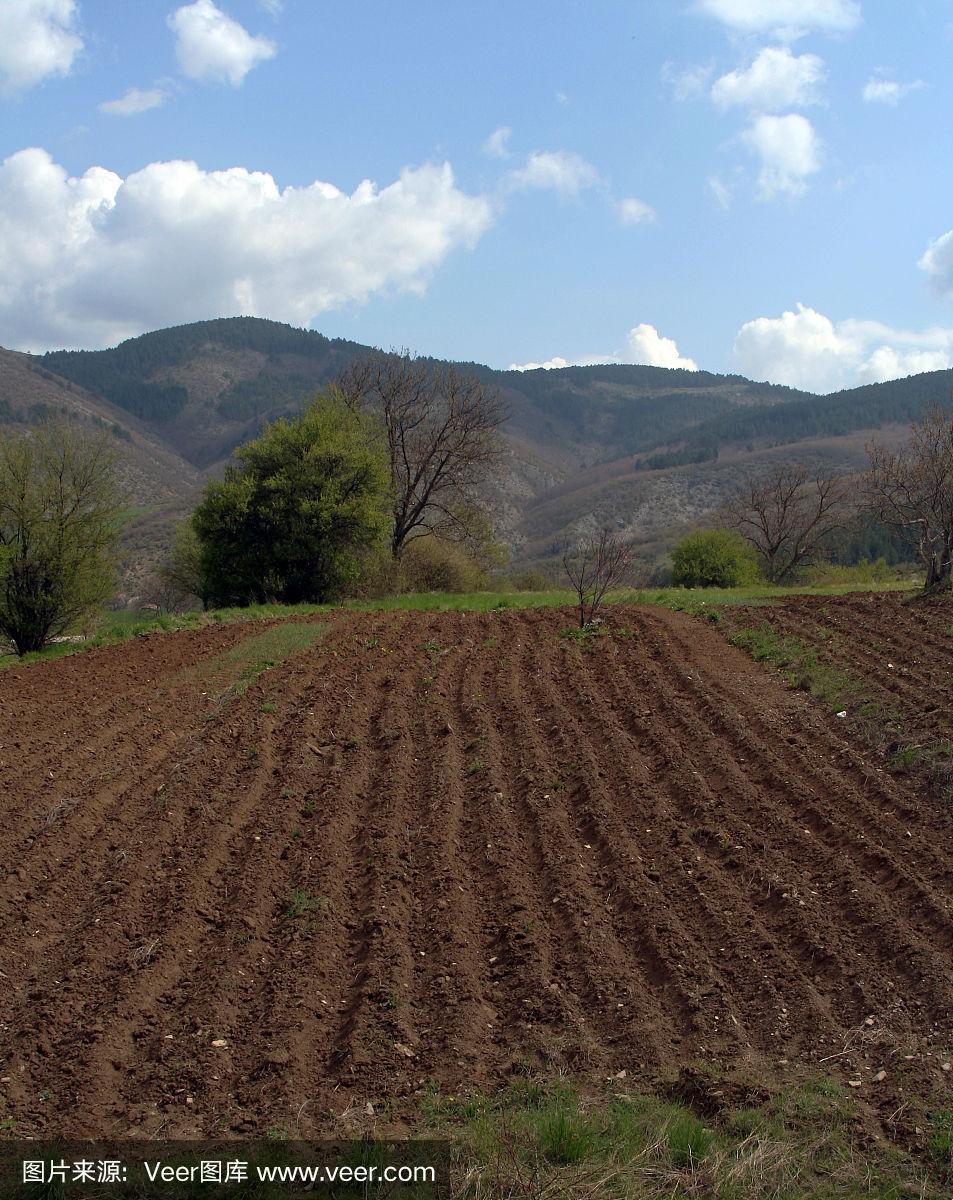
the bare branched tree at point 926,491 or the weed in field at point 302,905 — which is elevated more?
the bare branched tree at point 926,491

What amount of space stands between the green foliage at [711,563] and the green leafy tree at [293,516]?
688 inches

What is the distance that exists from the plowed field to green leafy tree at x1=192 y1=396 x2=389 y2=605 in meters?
16.0

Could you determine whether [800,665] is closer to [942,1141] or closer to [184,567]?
[942,1141]

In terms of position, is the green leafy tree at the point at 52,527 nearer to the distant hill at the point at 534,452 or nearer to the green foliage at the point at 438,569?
the green foliage at the point at 438,569

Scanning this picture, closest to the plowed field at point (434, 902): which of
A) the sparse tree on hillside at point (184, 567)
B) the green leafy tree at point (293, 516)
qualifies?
the green leafy tree at point (293, 516)

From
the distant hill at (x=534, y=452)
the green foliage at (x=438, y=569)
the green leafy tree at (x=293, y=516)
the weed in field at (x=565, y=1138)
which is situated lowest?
the weed in field at (x=565, y=1138)

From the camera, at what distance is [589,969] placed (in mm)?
5562

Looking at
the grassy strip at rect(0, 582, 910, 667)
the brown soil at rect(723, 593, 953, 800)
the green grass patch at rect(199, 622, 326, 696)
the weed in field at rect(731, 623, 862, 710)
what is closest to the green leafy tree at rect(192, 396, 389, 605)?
the grassy strip at rect(0, 582, 910, 667)

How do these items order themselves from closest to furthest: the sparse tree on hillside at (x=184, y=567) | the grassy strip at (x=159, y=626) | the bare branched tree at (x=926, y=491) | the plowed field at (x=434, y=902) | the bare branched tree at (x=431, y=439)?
the plowed field at (x=434, y=902) < the grassy strip at (x=159, y=626) < the bare branched tree at (x=926, y=491) < the bare branched tree at (x=431, y=439) < the sparse tree on hillside at (x=184, y=567)

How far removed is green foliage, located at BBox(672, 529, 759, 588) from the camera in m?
39.2

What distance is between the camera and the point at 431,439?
36781mm

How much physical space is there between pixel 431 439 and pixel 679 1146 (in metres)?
34.6

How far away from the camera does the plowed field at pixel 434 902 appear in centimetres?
471

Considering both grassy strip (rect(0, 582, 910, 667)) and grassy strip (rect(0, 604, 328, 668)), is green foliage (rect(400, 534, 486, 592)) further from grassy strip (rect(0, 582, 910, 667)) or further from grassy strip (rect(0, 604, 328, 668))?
grassy strip (rect(0, 604, 328, 668))
